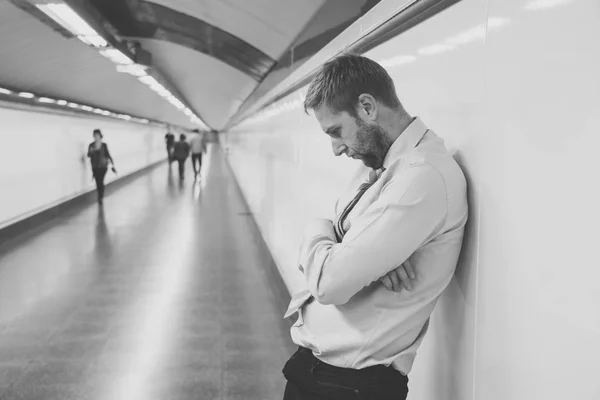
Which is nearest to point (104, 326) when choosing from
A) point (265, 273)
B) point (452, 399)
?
point (265, 273)

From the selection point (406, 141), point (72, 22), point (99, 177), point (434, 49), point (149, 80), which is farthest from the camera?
point (99, 177)

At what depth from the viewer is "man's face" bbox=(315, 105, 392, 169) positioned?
1.63 m

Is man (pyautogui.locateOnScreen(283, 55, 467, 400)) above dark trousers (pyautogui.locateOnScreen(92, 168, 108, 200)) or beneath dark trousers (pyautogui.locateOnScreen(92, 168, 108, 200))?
above

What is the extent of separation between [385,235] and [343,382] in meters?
0.46

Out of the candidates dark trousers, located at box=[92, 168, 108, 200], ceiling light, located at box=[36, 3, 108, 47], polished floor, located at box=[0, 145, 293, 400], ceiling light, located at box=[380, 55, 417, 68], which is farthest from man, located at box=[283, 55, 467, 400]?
dark trousers, located at box=[92, 168, 108, 200]

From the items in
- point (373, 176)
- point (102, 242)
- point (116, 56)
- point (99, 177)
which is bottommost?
point (102, 242)

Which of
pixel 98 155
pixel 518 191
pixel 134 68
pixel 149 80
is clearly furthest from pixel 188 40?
pixel 518 191

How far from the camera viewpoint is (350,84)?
157 cm

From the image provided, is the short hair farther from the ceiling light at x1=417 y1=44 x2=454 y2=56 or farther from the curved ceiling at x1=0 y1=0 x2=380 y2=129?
the curved ceiling at x1=0 y1=0 x2=380 y2=129

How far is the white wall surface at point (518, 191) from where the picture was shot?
1147 mm

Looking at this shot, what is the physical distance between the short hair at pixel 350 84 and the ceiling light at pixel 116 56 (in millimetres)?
6847

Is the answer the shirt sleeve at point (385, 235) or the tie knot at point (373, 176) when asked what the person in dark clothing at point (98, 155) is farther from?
the shirt sleeve at point (385, 235)

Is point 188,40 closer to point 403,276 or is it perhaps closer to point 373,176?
point 373,176

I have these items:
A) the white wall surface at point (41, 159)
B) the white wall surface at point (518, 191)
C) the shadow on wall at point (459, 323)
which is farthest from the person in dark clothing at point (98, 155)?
the shadow on wall at point (459, 323)
